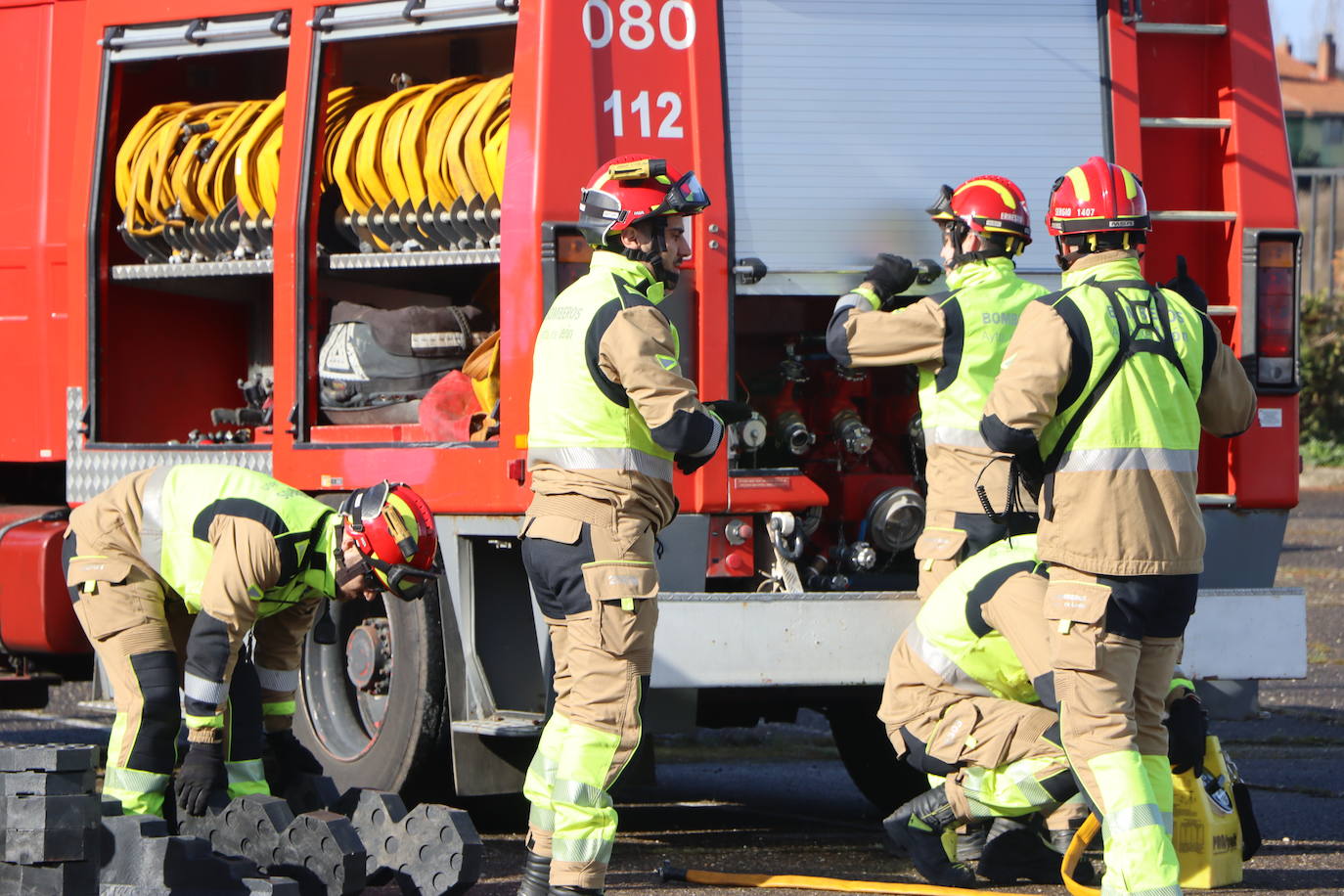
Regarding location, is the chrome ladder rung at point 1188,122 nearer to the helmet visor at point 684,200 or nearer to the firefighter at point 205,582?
the helmet visor at point 684,200

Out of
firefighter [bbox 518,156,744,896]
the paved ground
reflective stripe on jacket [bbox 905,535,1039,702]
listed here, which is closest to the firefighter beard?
firefighter [bbox 518,156,744,896]

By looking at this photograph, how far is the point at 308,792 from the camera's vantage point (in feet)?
19.1

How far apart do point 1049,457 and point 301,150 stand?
2886 mm

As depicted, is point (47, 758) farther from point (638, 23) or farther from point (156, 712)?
point (638, 23)

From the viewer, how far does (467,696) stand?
20.4ft

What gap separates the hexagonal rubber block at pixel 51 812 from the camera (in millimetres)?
4895

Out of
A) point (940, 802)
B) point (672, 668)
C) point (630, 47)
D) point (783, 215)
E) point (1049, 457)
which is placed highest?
point (630, 47)

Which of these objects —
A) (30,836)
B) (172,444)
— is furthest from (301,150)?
(30,836)

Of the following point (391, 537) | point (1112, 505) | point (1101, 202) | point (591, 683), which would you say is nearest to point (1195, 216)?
point (1101, 202)

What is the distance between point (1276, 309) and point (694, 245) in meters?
1.98

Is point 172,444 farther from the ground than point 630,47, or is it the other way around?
point 630,47

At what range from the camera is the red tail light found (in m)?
6.63

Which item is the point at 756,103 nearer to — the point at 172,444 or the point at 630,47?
the point at 630,47

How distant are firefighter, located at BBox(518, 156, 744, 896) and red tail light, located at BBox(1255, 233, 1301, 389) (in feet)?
6.90
